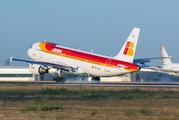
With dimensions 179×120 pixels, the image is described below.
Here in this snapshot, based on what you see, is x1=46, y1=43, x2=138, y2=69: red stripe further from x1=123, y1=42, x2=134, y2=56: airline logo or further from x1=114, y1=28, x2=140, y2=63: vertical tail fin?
x1=123, y1=42, x2=134, y2=56: airline logo

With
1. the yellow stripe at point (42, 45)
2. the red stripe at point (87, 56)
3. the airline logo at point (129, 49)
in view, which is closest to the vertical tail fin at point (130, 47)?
the airline logo at point (129, 49)

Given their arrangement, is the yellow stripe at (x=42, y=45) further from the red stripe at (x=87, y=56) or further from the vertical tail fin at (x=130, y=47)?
the vertical tail fin at (x=130, y=47)

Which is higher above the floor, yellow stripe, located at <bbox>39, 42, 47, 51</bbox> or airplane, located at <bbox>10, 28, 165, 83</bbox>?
yellow stripe, located at <bbox>39, 42, 47, 51</bbox>

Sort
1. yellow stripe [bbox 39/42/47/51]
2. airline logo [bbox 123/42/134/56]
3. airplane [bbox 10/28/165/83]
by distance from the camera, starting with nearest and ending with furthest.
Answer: airline logo [bbox 123/42/134/56] → airplane [bbox 10/28/165/83] → yellow stripe [bbox 39/42/47/51]

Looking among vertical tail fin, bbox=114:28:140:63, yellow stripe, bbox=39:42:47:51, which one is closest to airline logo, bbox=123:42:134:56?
vertical tail fin, bbox=114:28:140:63

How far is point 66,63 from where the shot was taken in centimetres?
5262

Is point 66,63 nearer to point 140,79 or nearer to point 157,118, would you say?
point 140,79

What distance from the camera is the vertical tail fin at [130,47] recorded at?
4522cm

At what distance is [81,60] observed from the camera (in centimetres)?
5094

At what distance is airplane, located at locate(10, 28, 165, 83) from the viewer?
45.4 meters

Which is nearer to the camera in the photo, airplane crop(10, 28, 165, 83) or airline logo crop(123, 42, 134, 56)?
airline logo crop(123, 42, 134, 56)

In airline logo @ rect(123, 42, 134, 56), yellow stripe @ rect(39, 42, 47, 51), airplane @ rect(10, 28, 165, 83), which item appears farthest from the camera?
yellow stripe @ rect(39, 42, 47, 51)

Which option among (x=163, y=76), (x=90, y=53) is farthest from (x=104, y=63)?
(x=163, y=76)

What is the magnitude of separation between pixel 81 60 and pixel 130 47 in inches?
370
